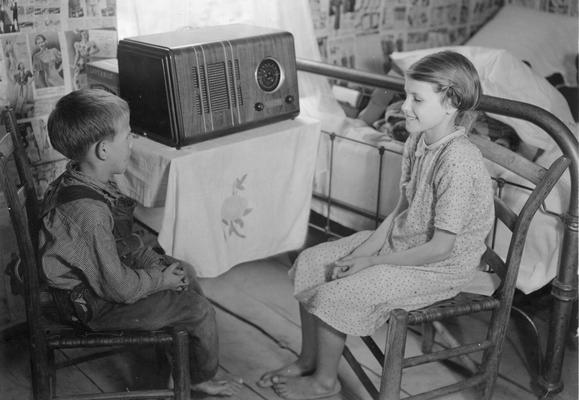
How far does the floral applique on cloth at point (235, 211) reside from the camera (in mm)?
2039

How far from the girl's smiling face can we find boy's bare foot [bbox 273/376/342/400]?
26.4 inches

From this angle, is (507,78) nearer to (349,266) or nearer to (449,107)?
(449,107)

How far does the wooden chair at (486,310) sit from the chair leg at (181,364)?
0.42 m

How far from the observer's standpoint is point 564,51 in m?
3.12

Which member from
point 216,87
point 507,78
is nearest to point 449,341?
point 507,78

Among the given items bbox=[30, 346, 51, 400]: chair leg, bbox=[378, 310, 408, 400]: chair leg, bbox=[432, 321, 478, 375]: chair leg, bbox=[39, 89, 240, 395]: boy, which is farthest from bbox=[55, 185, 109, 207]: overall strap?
bbox=[432, 321, 478, 375]: chair leg

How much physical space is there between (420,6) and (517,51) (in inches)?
17.4

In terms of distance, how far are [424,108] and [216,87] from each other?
58cm

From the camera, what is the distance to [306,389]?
1.87 meters

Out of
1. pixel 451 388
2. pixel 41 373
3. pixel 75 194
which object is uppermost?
pixel 75 194

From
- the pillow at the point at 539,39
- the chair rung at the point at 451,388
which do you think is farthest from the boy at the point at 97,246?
the pillow at the point at 539,39

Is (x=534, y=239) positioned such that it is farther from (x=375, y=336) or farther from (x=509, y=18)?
(x=509, y=18)

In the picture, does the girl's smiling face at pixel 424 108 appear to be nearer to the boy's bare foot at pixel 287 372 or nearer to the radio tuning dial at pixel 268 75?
the radio tuning dial at pixel 268 75

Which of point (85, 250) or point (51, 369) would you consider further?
point (51, 369)
